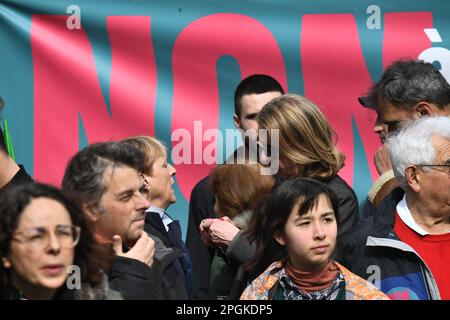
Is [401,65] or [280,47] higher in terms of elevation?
[280,47]

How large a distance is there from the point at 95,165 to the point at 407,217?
1.32 metres

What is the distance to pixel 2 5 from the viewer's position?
579cm

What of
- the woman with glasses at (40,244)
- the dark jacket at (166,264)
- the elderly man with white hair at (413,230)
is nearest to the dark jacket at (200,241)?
the dark jacket at (166,264)

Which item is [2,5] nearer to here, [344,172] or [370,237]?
[344,172]

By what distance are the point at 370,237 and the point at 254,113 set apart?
1.54m

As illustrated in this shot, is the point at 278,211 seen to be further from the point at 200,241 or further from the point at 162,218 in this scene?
the point at 200,241

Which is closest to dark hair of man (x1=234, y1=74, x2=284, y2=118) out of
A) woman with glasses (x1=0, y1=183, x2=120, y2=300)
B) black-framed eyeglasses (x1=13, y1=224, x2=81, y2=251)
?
woman with glasses (x1=0, y1=183, x2=120, y2=300)

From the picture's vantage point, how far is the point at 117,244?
13.1ft

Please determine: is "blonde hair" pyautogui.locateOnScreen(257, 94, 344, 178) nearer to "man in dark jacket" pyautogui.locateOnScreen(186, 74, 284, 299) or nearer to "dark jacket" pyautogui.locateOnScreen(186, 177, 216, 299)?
"man in dark jacket" pyautogui.locateOnScreen(186, 74, 284, 299)

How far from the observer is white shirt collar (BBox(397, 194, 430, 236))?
4.27 metres

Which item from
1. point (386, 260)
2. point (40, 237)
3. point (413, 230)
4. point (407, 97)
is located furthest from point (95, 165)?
point (407, 97)

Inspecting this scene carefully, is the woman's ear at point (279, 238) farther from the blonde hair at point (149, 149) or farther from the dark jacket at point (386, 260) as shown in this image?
the blonde hair at point (149, 149)

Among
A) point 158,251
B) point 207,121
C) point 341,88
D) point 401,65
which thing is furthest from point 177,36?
point 158,251
